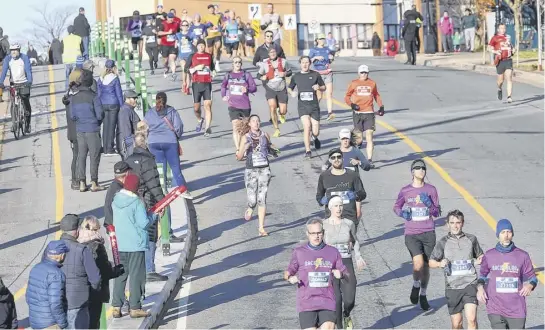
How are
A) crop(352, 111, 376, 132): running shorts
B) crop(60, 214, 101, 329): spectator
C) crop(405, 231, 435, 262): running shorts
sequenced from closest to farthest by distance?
crop(60, 214, 101, 329): spectator → crop(405, 231, 435, 262): running shorts → crop(352, 111, 376, 132): running shorts

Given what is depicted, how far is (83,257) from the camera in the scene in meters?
11.8

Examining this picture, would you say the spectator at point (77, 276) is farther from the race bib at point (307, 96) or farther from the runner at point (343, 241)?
the race bib at point (307, 96)

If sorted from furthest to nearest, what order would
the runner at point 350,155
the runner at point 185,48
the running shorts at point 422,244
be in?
1. the runner at point 185,48
2. the runner at point 350,155
3. the running shorts at point 422,244

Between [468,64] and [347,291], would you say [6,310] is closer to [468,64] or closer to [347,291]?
[347,291]

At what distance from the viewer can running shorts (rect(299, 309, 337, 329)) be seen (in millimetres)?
12609

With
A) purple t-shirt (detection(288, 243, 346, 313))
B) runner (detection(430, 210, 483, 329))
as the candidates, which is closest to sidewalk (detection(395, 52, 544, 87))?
runner (detection(430, 210, 483, 329))

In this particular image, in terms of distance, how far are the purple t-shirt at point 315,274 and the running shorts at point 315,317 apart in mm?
42

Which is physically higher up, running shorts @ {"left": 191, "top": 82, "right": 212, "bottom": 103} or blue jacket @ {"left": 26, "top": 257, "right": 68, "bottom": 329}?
running shorts @ {"left": 191, "top": 82, "right": 212, "bottom": 103}

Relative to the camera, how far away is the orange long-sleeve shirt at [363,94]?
23500 mm

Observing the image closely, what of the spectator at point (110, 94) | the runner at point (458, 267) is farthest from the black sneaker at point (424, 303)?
the spectator at point (110, 94)

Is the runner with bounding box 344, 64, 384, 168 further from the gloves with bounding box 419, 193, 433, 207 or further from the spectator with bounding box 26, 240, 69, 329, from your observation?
the spectator with bounding box 26, 240, 69, 329

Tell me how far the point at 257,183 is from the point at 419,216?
4.23 metres

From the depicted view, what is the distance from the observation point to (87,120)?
21.8m

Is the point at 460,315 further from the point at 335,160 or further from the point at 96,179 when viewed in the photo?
the point at 96,179
